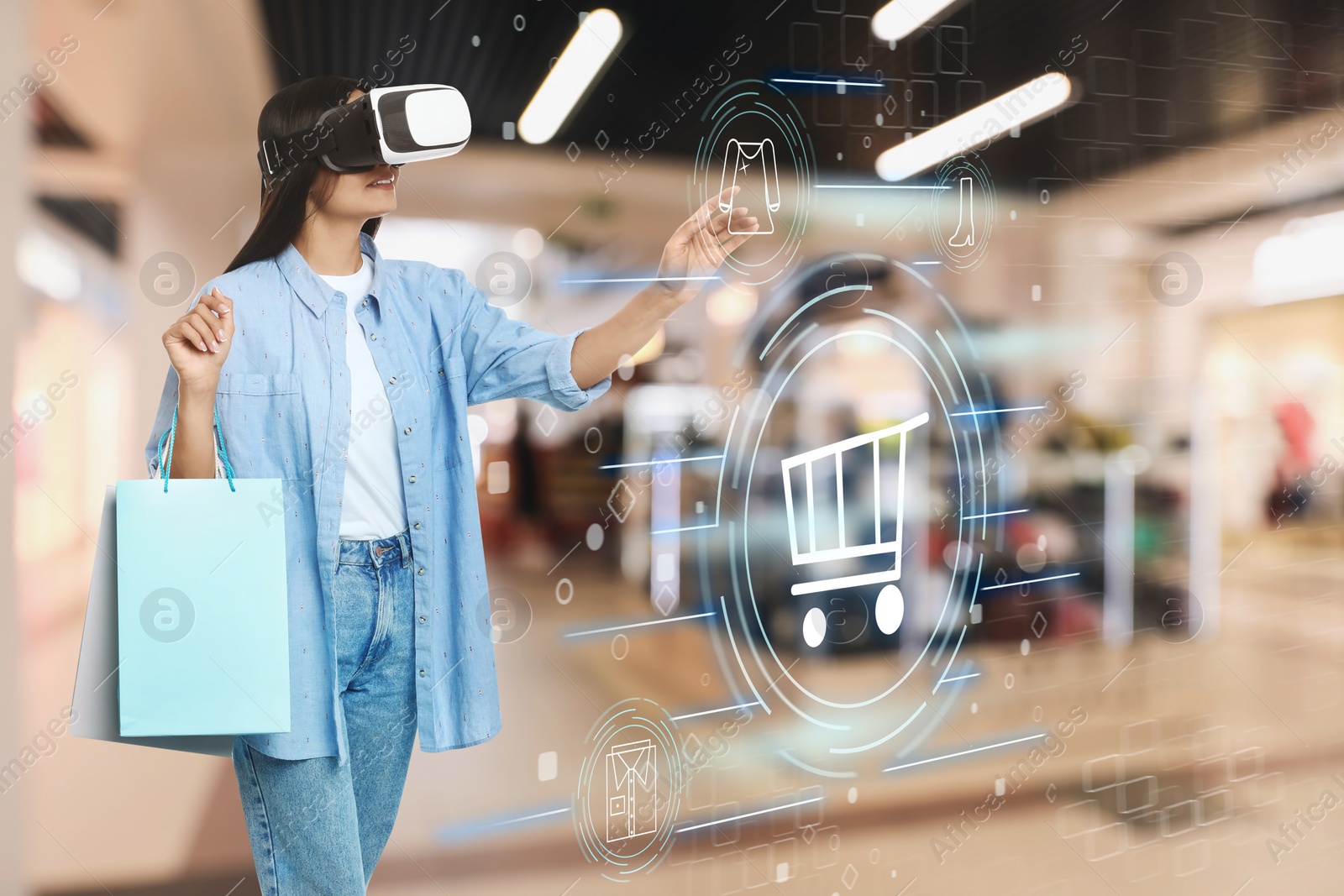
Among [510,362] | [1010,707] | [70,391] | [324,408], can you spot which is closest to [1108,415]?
[1010,707]

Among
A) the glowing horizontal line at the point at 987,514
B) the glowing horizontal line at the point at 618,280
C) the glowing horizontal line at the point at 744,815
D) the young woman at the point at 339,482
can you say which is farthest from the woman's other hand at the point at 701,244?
the glowing horizontal line at the point at 744,815

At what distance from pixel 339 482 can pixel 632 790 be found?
88 centimetres

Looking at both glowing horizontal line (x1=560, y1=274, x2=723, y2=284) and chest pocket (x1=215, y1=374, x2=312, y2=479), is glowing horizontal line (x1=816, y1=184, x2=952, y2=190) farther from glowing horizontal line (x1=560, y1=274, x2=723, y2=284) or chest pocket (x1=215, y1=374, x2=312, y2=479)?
chest pocket (x1=215, y1=374, x2=312, y2=479)

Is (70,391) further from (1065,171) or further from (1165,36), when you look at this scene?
(1165,36)

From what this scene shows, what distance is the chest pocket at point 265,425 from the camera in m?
1.23

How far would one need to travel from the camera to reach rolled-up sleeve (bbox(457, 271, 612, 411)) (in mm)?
1421

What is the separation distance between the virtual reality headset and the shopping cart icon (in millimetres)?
917

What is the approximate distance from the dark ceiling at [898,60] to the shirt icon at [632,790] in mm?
1119

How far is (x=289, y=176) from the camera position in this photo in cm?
128

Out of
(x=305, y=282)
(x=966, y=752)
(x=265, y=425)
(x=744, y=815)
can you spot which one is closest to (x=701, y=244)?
(x=305, y=282)

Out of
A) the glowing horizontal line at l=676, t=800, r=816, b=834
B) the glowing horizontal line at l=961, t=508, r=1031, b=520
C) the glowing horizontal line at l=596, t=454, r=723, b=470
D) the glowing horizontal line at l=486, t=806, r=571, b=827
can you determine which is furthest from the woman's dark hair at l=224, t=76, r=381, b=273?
the glowing horizontal line at l=961, t=508, r=1031, b=520

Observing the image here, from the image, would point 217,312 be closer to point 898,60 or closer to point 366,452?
point 366,452

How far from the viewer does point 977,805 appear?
208cm

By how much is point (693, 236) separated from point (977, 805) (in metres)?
1.44
